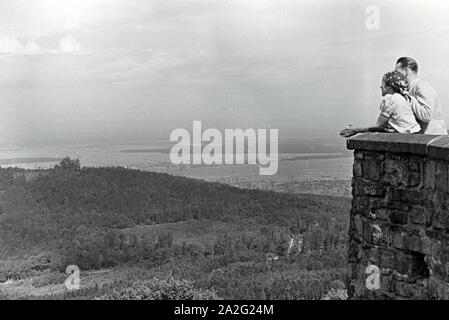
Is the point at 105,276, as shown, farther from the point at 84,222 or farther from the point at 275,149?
the point at 275,149

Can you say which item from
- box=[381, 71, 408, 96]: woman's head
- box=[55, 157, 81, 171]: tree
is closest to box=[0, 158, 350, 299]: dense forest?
box=[55, 157, 81, 171]: tree

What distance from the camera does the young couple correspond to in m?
7.03

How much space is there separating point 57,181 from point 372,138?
69116mm

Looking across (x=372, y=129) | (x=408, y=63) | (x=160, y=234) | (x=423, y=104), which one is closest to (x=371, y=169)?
(x=372, y=129)

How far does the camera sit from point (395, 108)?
6996 mm

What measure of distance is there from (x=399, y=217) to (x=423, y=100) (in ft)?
5.29

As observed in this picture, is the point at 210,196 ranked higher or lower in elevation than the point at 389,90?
lower

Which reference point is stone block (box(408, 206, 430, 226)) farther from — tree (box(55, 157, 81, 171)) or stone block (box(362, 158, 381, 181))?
tree (box(55, 157, 81, 171))

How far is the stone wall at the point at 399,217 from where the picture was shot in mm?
5801

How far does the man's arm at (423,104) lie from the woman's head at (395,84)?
166 millimetres

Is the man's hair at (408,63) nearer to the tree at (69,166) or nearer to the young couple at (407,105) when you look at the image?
the young couple at (407,105)

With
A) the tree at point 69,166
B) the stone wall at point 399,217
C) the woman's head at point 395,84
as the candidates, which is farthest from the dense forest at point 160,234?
the woman's head at point 395,84

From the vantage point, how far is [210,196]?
7025 cm
